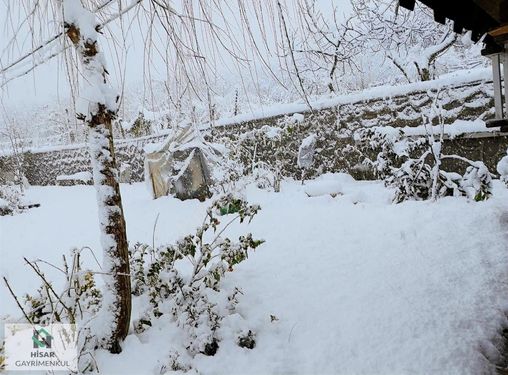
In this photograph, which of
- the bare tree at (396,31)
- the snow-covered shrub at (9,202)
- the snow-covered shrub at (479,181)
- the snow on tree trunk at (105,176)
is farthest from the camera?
the bare tree at (396,31)

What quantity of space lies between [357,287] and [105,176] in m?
1.83

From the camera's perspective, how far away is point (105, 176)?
1.93 meters

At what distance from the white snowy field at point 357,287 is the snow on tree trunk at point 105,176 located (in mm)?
183

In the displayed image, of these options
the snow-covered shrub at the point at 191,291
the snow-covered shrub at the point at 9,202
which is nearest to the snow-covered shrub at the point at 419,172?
the snow-covered shrub at the point at 191,291

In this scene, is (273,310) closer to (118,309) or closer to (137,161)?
(118,309)

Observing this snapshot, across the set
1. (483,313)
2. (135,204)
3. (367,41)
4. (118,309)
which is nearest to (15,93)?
(118,309)

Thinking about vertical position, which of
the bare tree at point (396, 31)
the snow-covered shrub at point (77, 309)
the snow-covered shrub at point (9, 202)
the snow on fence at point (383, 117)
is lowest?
the snow-covered shrub at point (77, 309)

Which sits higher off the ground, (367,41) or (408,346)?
(367,41)

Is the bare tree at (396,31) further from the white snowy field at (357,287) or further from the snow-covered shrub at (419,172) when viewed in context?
the white snowy field at (357,287)

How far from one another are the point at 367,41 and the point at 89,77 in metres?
10.9

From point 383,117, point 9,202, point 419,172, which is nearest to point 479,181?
point 419,172

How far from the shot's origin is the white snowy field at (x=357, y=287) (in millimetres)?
1955

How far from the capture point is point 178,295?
7.76 feet

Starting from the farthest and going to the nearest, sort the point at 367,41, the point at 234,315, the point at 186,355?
1. the point at 367,41
2. the point at 234,315
3. the point at 186,355
